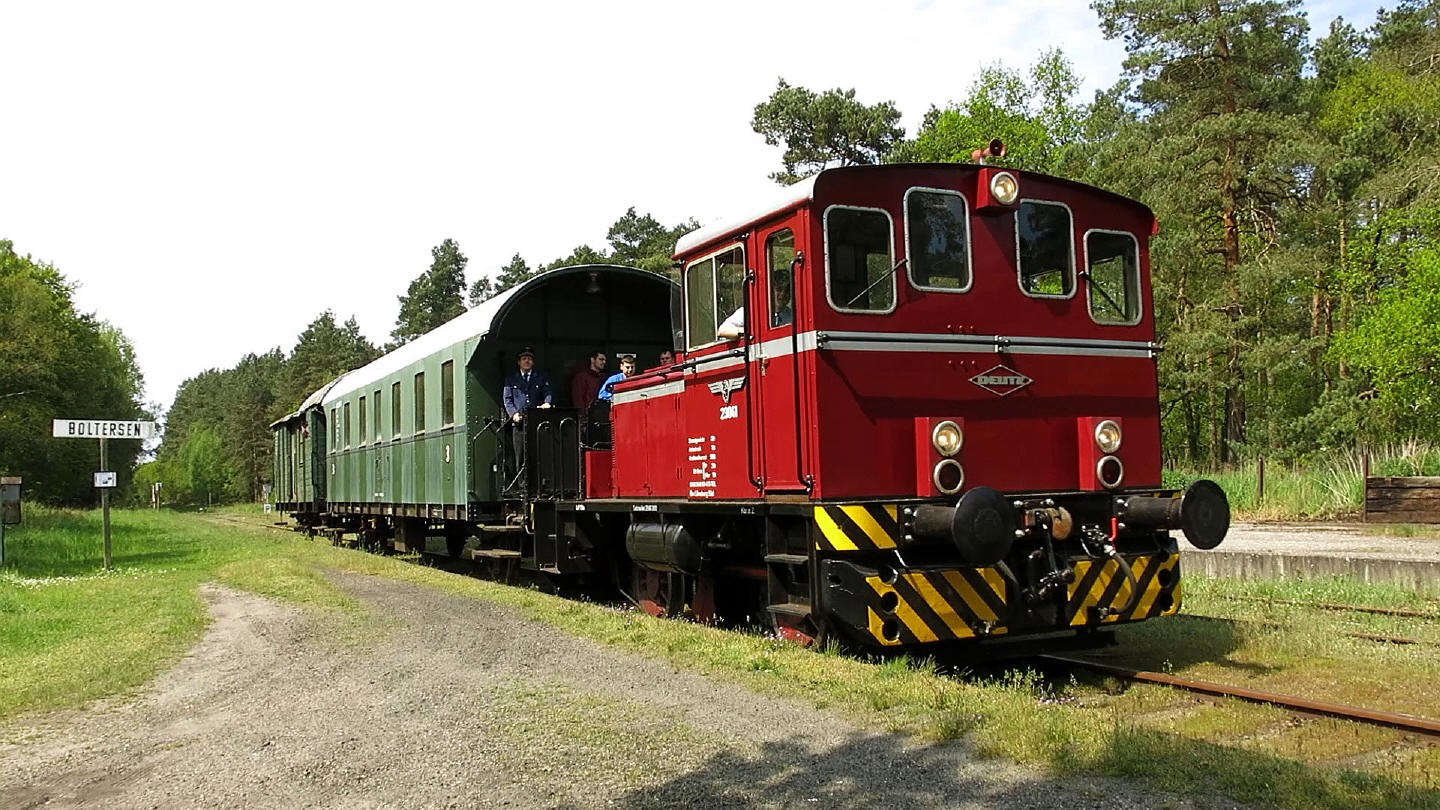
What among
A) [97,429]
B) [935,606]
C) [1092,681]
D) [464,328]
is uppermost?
[464,328]

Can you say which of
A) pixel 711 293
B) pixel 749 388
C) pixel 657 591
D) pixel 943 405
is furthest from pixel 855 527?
pixel 657 591

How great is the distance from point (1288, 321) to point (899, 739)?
33.6 meters

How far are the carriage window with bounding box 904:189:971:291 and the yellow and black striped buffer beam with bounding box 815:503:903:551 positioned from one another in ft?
5.27

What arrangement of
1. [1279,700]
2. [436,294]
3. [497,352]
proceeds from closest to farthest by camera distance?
1. [1279,700]
2. [497,352]
3. [436,294]

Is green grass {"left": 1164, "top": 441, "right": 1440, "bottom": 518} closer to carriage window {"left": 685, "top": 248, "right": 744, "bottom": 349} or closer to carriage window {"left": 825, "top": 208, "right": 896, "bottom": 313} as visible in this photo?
carriage window {"left": 685, "top": 248, "right": 744, "bottom": 349}

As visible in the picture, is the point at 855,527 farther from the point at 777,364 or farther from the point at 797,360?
the point at 777,364

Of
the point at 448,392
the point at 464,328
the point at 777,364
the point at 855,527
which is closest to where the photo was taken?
the point at 855,527

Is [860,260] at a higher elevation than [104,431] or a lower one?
Answer: higher

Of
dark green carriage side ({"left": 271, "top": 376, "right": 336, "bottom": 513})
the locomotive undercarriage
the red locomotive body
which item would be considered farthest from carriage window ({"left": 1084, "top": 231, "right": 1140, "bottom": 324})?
dark green carriage side ({"left": 271, "top": 376, "right": 336, "bottom": 513})

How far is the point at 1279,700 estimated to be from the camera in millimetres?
6441

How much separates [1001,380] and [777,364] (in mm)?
1591

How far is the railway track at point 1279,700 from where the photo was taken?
5.84 meters

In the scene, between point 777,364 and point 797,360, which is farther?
point 777,364

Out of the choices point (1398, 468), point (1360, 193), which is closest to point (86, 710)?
point (1398, 468)
